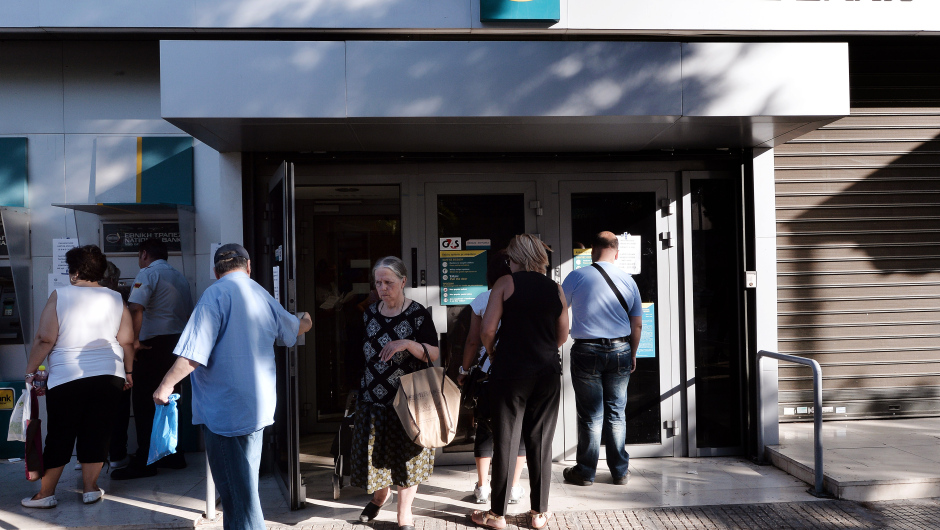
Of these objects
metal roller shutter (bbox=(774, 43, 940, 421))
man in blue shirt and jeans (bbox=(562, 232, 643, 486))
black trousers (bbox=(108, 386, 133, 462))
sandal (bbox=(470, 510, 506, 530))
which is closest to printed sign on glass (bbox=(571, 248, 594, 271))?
man in blue shirt and jeans (bbox=(562, 232, 643, 486))

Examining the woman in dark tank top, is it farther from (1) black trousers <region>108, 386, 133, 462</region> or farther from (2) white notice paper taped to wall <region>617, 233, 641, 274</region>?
(1) black trousers <region>108, 386, 133, 462</region>

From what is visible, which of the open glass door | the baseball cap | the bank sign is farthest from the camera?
the bank sign

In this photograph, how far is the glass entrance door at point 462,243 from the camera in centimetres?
516

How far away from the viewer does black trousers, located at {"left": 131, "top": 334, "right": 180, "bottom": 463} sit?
508cm

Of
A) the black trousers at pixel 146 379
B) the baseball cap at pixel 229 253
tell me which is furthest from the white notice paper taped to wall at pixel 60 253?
the baseball cap at pixel 229 253

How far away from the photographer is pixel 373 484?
148 inches

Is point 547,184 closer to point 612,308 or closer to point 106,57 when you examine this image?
point 612,308

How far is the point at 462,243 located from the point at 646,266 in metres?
1.53

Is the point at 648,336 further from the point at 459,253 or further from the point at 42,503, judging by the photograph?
the point at 42,503

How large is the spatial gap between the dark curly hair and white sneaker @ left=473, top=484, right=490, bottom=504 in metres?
2.93

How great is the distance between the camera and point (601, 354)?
4570 mm

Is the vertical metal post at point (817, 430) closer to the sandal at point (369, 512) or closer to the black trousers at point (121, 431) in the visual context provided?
the sandal at point (369, 512)

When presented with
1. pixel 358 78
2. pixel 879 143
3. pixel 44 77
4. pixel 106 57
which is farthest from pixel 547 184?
pixel 44 77

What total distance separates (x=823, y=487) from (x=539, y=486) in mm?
2105
